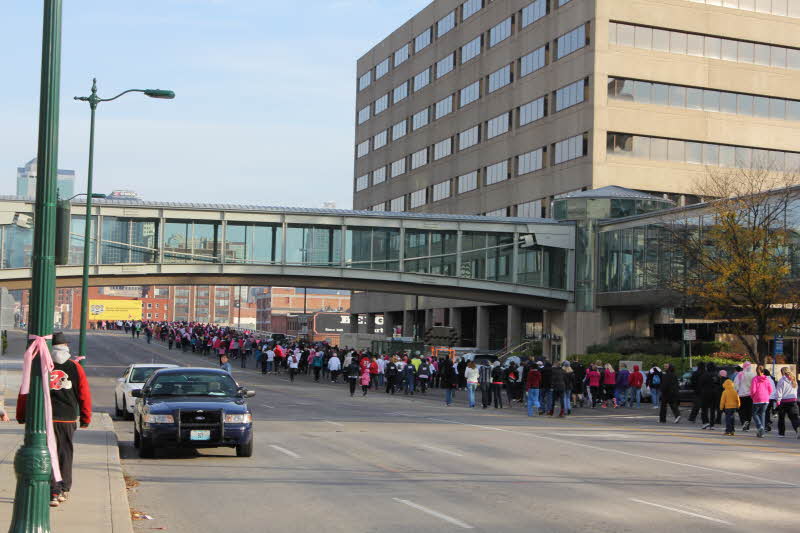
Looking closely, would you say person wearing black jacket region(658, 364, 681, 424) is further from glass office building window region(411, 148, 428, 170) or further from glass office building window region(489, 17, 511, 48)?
glass office building window region(411, 148, 428, 170)

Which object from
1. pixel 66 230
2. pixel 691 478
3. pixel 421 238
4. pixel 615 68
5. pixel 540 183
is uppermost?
pixel 615 68

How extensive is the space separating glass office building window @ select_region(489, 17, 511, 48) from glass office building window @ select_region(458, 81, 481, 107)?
136 inches

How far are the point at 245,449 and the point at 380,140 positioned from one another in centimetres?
8423

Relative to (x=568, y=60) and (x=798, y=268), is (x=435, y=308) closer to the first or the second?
(x=568, y=60)

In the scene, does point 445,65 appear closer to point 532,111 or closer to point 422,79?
point 422,79

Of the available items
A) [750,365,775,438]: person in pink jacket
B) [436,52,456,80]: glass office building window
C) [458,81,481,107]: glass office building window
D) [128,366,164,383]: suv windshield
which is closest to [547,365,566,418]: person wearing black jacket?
[750,365,775,438]: person in pink jacket

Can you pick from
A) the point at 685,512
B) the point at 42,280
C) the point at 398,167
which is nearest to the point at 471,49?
the point at 398,167

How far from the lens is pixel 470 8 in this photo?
8300cm

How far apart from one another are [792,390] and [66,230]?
20.5 meters

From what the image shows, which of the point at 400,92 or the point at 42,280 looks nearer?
the point at 42,280

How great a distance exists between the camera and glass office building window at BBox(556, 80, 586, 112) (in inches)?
2658

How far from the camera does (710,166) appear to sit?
68625 mm

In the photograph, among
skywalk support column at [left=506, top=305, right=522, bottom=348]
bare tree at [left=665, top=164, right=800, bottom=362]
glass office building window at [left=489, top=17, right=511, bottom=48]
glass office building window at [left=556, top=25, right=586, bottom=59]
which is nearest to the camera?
bare tree at [left=665, top=164, right=800, bottom=362]

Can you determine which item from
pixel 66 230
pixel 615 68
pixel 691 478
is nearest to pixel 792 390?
pixel 691 478
